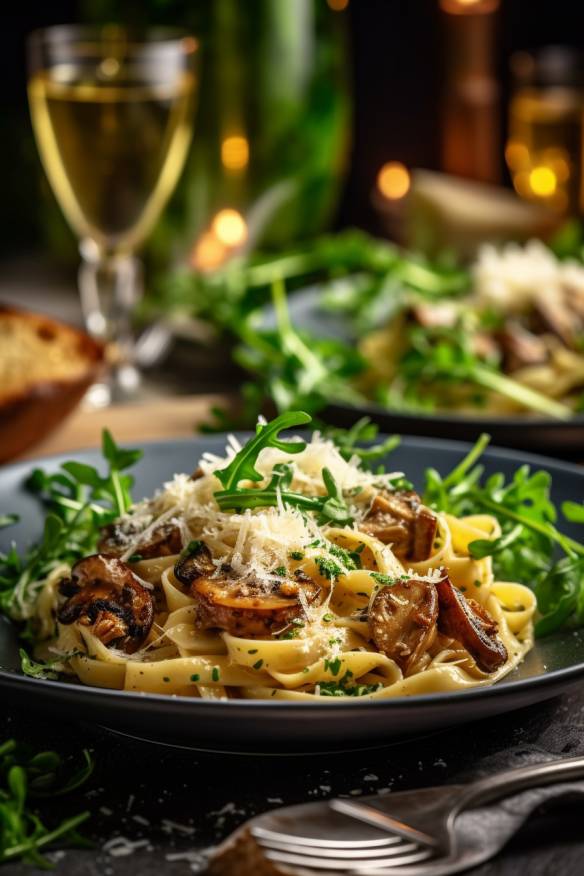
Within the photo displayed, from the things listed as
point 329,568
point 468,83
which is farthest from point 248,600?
point 468,83

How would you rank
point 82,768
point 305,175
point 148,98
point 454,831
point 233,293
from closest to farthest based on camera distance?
point 454,831 < point 82,768 < point 148,98 < point 233,293 < point 305,175

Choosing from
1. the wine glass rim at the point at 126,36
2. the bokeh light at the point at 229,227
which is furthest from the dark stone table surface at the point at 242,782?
the bokeh light at the point at 229,227

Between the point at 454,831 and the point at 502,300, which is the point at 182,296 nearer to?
the point at 502,300

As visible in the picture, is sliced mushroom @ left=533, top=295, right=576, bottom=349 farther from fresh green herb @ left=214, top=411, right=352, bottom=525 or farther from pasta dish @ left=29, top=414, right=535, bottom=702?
fresh green herb @ left=214, top=411, right=352, bottom=525

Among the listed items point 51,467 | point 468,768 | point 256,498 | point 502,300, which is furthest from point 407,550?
point 502,300

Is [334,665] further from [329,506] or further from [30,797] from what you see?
[30,797]

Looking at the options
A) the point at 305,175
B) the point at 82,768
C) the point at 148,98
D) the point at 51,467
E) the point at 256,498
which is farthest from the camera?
the point at 305,175
